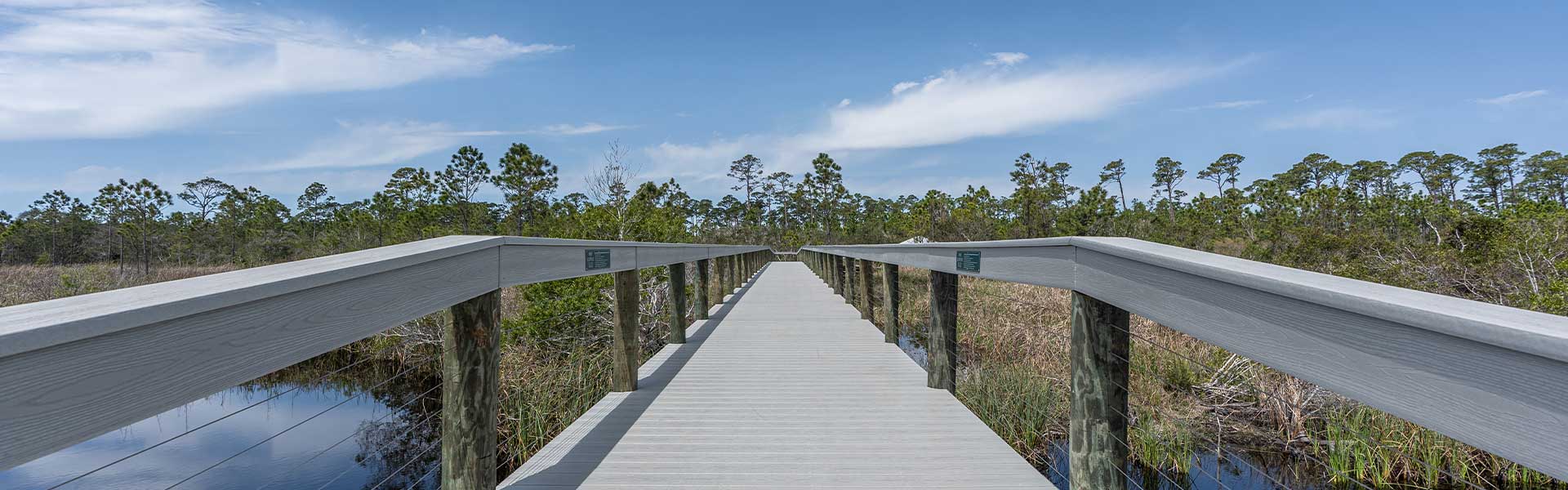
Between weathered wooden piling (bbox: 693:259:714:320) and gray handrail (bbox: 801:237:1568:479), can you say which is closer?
gray handrail (bbox: 801:237:1568:479)

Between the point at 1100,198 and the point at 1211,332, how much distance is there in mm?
31728

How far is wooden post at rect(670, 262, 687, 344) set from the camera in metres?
5.41

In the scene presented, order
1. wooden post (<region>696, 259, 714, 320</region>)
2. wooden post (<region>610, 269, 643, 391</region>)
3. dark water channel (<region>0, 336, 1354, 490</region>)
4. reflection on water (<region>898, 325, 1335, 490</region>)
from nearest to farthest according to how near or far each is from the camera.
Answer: wooden post (<region>610, 269, 643, 391</region>) → reflection on water (<region>898, 325, 1335, 490</region>) → dark water channel (<region>0, 336, 1354, 490</region>) → wooden post (<region>696, 259, 714, 320</region>)

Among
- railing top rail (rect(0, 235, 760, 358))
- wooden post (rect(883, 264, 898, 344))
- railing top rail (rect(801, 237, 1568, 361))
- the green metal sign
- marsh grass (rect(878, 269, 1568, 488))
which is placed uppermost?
railing top rail (rect(0, 235, 760, 358))

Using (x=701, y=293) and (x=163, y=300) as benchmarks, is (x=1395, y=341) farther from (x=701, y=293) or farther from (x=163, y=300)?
(x=701, y=293)

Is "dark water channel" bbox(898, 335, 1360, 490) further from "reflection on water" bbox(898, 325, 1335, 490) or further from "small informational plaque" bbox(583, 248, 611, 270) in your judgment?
"small informational plaque" bbox(583, 248, 611, 270)

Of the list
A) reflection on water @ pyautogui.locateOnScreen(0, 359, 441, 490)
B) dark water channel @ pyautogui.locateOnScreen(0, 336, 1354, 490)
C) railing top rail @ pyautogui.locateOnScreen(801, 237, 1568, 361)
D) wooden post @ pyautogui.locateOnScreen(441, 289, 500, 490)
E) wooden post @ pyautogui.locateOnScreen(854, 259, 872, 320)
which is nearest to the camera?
railing top rail @ pyautogui.locateOnScreen(801, 237, 1568, 361)

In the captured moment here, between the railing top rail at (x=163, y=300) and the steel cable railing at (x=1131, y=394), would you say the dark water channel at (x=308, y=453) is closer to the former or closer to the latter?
the steel cable railing at (x=1131, y=394)

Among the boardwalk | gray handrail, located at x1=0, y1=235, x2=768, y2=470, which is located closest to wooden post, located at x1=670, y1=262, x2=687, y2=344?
the boardwalk

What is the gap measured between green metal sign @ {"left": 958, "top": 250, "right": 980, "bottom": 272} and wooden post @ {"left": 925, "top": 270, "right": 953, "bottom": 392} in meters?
0.54

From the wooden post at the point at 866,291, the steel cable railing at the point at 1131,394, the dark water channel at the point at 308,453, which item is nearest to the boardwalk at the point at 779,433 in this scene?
the steel cable railing at the point at 1131,394

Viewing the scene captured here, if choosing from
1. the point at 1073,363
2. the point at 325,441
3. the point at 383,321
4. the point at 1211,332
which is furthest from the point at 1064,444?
the point at 325,441

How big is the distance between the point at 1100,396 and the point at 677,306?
397 cm

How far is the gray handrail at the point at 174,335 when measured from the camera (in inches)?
30.0
